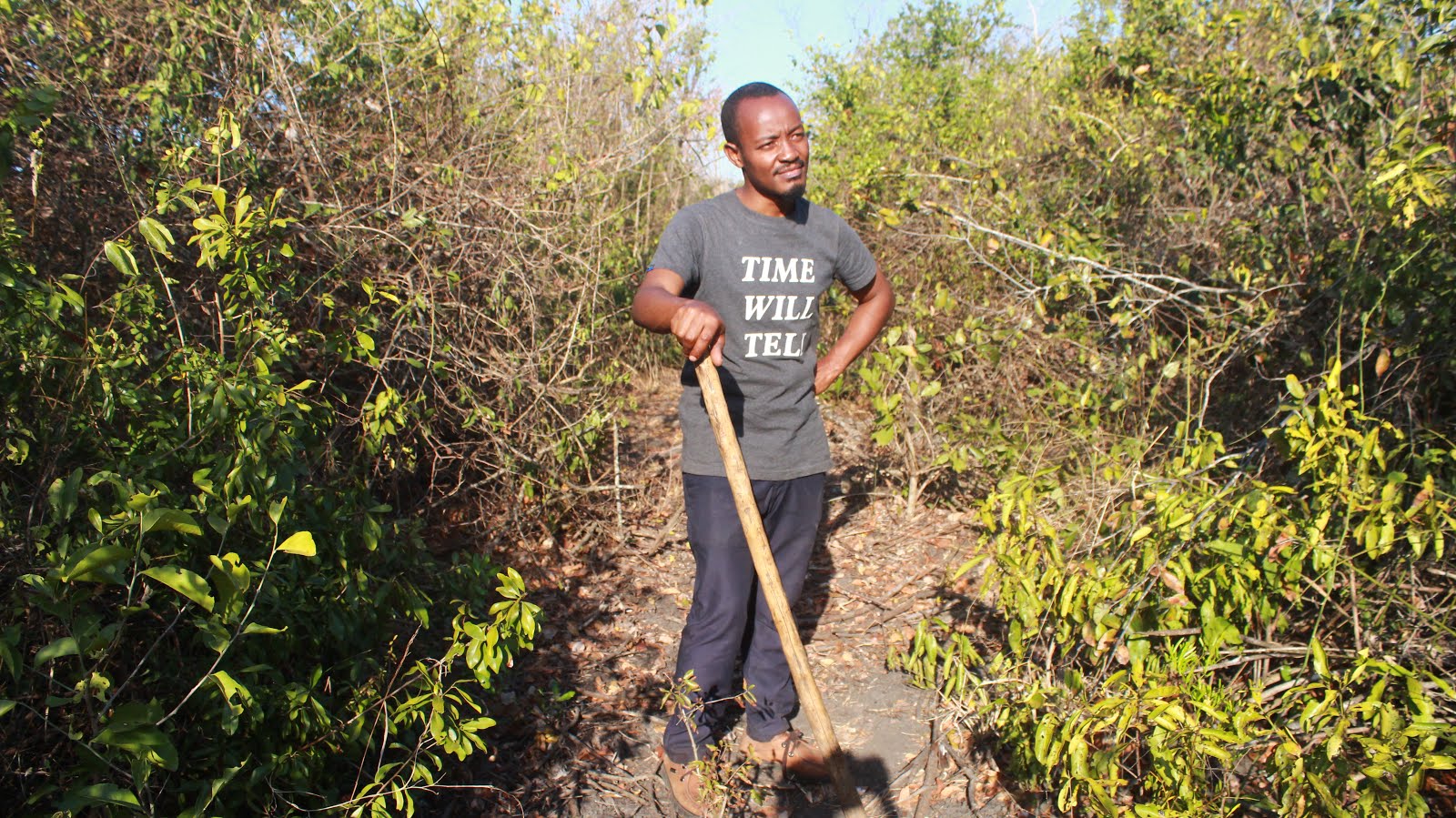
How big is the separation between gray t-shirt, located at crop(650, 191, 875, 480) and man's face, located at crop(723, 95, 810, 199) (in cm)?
13

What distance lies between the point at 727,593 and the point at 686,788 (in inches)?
24.7

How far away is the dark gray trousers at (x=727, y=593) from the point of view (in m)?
2.61

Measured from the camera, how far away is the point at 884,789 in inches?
114

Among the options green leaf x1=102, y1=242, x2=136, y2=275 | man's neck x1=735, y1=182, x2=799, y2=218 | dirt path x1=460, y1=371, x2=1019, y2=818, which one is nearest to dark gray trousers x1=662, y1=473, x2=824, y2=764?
dirt path x1=460, y1=371, x2=1019, y2=818

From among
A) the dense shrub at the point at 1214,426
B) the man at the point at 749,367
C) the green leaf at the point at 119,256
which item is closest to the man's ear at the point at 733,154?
the man at the point at 749,367

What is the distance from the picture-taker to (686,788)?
8.95 ft

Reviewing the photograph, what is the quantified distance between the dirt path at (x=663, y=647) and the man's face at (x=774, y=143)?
73.5 inches

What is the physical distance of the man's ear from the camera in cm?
260

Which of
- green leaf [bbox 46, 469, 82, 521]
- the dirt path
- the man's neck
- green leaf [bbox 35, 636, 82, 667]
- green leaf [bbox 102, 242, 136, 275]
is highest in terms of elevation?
the man's neck

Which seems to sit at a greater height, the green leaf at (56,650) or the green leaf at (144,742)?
the green leaf at (56,650)

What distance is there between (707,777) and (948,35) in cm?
930

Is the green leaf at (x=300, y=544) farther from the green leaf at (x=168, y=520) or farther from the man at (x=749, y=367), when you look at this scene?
the man at (x=749, y=367)

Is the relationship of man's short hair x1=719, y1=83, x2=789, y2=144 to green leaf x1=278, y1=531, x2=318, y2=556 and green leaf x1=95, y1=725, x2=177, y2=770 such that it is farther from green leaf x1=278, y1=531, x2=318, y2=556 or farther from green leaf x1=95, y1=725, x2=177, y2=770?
green leaf x1=95, y1=725, x2=177, y2=770

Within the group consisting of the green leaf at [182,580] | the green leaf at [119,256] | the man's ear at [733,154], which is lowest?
the green leaf at [182,580]
